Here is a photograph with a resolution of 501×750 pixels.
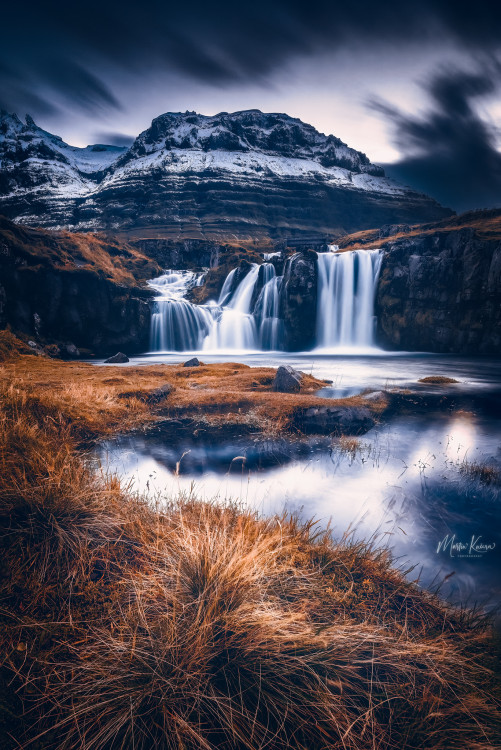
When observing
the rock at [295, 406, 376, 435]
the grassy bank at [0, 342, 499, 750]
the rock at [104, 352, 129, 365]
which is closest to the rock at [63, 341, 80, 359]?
the rock at [104, 352, 129, 365]

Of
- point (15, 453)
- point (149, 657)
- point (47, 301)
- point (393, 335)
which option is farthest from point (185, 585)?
point (393, 335)

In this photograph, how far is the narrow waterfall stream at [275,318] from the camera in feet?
103

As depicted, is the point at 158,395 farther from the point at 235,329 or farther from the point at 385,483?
the point at 235,329

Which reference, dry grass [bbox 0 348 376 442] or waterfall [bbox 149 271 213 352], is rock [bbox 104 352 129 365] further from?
dry grass [bbox 0 348 376 442]

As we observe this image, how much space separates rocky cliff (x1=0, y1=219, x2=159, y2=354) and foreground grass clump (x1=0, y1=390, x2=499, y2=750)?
24297 mm

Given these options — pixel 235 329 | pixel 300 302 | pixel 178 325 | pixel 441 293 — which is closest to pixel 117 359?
pixel 178 325

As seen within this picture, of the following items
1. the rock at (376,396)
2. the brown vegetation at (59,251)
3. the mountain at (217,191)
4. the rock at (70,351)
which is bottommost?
the rock at (376,396)

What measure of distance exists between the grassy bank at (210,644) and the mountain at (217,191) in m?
124

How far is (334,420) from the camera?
24.1 feet

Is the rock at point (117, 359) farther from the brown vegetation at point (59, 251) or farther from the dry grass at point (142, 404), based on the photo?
the dry grass at point (142, 404)

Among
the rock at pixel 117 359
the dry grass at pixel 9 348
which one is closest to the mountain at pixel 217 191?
the rock at pixel 117 359

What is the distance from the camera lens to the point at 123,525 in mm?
2699

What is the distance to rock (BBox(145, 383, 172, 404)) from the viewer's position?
8.58 m

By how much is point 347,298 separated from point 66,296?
2565 centimetres
